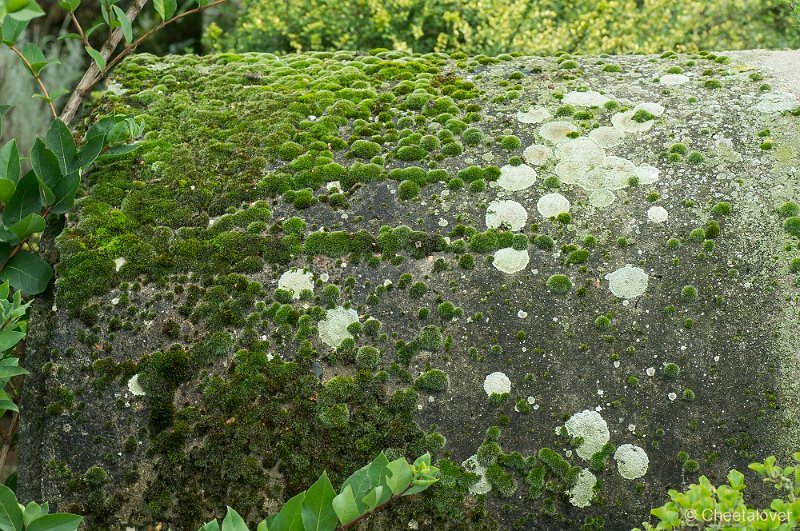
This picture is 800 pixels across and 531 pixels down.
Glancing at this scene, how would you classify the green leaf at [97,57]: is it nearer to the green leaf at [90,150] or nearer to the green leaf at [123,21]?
the green leaf at [123,21]

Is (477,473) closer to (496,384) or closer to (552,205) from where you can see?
(496,384)

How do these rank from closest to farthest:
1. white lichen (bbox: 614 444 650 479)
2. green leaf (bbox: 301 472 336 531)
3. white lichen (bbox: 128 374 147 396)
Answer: green leaf (bbox: 301 472 336 531) < white lichen (bbox: 614 444 650 479) < white lichen (bbox: 128 374 147 396)

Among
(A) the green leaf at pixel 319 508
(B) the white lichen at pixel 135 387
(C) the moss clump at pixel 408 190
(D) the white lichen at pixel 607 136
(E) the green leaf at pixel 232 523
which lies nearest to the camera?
(E) the green leaf at pixel 232 523

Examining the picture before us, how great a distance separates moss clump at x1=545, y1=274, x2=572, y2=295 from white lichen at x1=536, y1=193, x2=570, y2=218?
276 millimetres

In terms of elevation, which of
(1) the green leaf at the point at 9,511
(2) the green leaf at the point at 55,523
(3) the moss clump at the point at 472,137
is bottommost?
(2) the green leaf at the point at 55,523

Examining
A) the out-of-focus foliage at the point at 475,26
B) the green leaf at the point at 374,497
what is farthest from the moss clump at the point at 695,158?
the out-of-focus foliage at the point at 475,26

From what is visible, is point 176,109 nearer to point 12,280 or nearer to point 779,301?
point 12,280

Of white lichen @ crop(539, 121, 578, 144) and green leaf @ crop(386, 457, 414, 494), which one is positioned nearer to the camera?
green leaf @ crop(386, 457, 414, 494)

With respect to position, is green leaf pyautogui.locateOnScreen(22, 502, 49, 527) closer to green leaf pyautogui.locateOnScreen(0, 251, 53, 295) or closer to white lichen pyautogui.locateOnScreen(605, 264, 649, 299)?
green leaf pyautogui.locateOnScreen(0, 251, 53, 295)

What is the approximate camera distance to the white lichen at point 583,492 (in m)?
2.44

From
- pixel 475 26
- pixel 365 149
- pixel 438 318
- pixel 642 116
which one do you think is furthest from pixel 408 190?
pixel 475 26

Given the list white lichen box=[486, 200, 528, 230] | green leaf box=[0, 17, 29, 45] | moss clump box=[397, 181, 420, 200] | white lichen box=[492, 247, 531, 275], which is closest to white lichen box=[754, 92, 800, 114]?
white lichen box=[486, 200, 528, 230]

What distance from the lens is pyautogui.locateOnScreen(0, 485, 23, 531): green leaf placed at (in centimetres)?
195

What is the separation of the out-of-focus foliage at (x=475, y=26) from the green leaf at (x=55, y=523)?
183 inches
